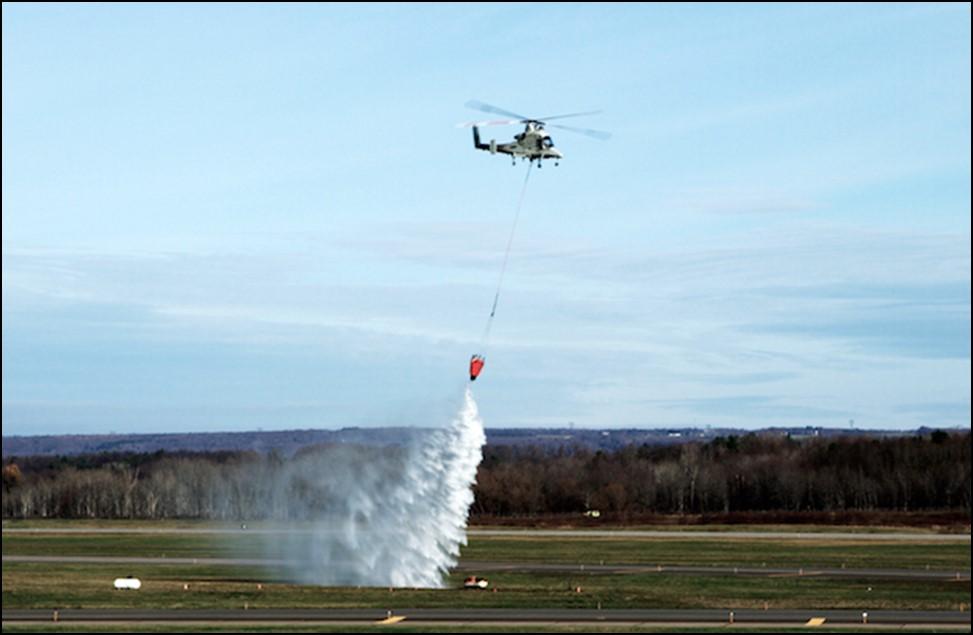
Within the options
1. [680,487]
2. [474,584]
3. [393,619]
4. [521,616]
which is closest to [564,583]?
[474,584]

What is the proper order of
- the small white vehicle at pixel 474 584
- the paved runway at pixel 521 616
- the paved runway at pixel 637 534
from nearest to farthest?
the paved runway at pixel 521 616
the small white vehicle at pixel 474 584
the paved runway at pixel 637 534

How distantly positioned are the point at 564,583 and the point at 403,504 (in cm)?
1114

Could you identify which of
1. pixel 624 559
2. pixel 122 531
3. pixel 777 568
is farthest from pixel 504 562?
pixel 122 531

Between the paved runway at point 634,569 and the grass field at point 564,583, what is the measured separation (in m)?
2.24

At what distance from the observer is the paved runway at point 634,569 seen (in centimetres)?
9206

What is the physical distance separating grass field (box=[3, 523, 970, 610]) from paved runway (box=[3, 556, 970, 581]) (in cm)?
224

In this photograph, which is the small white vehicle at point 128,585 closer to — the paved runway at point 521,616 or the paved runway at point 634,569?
the paved runway at point 521,616

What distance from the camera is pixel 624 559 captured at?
10769 centimetres

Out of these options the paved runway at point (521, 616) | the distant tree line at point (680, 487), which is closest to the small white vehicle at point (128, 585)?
the paved runway at point (521, 616)

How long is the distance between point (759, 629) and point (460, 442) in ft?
82.2

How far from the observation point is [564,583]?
8738 centimetres

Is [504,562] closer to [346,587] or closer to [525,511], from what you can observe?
[346,587]

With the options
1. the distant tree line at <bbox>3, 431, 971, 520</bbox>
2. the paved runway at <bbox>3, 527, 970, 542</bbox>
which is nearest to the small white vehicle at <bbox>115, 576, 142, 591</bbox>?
the paved runway at <bbox>3, 527, 970, 542</bbox>

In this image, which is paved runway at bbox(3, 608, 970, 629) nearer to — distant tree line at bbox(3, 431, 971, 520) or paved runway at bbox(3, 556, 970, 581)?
paved runway at bbox(3, 556, 970, 581)
